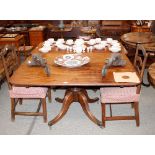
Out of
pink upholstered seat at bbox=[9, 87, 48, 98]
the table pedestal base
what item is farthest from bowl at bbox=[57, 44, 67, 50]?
pink upholstered seat at bbox=[9, 87, 48, 98]

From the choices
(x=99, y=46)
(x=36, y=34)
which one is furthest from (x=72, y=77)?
(x=36, y=34)

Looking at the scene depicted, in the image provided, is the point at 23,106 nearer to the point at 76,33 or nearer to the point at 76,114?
the point at 76,114

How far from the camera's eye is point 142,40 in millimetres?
3842

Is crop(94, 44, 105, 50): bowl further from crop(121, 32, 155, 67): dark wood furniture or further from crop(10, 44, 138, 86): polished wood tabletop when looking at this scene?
crop(121, 32, 155, 67): dark wood furniture

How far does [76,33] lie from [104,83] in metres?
3.84

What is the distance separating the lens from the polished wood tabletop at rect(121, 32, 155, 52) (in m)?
3.65

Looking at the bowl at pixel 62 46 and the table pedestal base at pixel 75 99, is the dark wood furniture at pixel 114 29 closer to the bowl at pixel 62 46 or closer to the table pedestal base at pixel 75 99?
the bowl at pixel 62 46

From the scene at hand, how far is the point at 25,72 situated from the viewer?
2.65 metres

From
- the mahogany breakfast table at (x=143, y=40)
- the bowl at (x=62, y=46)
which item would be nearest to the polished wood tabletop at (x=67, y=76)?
the bowl at (x=62, y=46)

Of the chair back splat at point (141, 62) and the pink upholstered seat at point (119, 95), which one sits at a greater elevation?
the chair back splat at point (141, 62)

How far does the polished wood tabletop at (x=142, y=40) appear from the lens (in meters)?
3.65

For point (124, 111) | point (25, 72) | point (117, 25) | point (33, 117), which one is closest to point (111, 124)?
point (124, 111)

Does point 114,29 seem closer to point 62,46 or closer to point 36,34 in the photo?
point 36,34

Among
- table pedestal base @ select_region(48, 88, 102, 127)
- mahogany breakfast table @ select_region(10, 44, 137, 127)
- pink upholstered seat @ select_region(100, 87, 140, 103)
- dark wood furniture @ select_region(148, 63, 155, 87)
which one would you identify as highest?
dark wood furniture @ select_region(148, 63, 155, 87)
